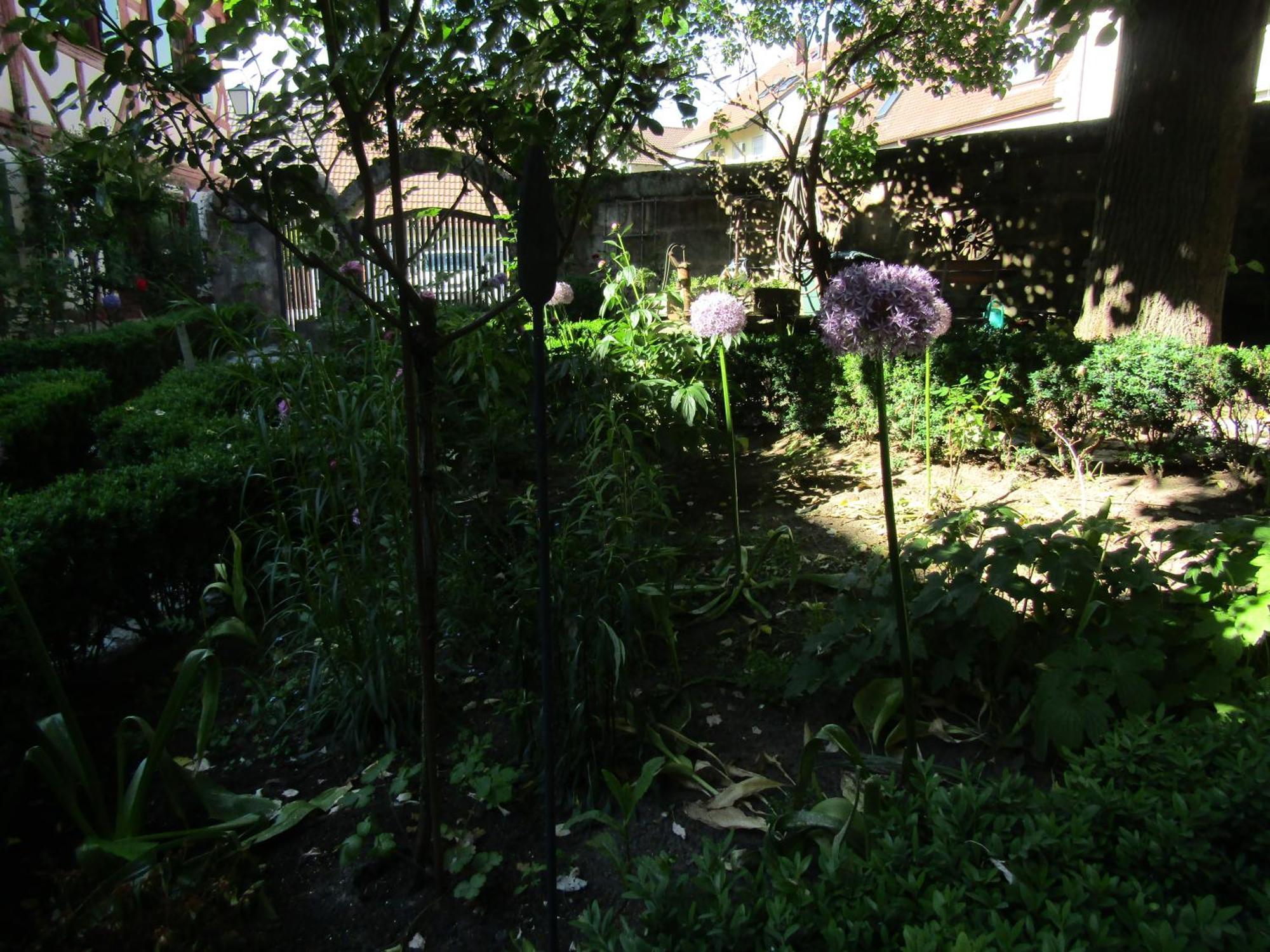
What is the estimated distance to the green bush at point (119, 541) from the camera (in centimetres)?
247

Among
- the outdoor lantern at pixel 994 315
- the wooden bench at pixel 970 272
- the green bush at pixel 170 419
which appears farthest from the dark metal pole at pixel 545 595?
the wooden bench at pixel 970 272

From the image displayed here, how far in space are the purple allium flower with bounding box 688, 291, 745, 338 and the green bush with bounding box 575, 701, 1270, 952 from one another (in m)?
2.18

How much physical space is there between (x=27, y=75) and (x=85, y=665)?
12138mm

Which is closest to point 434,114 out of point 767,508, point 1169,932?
point 1169,932

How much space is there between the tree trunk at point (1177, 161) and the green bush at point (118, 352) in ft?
20.9

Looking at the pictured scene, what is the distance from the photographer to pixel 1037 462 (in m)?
4.63

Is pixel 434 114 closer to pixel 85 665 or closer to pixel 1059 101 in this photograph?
pixel 85 665

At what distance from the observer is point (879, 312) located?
69.5 inches

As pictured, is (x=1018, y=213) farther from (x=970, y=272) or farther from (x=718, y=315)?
(x=718, y=315)

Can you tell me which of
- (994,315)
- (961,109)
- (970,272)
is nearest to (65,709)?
(994,315)

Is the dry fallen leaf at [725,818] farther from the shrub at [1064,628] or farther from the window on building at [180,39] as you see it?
the window on building at [180,39]

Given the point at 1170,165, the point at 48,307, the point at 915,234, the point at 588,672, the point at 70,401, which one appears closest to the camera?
the point at 588,672

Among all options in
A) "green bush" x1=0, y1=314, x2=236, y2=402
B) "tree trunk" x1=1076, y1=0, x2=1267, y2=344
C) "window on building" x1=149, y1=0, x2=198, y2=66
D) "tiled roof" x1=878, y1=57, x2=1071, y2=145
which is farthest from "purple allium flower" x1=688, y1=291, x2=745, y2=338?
"tiled roof" x1=878, y1=57, x2=1071, y2=145

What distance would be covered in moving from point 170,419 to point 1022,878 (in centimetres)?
397
